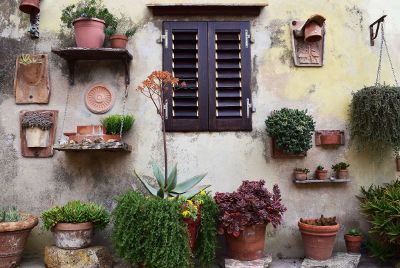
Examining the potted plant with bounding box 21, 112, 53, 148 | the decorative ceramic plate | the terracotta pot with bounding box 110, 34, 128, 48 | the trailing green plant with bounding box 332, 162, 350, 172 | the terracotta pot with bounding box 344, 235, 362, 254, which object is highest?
the terracotta pot with bounding box 110, 34, 128, 48

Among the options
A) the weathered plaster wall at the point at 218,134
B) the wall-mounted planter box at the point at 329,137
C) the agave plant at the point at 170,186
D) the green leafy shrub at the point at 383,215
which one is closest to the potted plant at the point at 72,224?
the weathered plaster wall at the point at 218,134

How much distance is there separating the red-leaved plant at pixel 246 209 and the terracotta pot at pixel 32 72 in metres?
2.74

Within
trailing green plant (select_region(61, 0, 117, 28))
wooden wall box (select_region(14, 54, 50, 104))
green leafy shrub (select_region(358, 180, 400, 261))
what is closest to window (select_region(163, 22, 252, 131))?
trailing green plant (select_region(61, 0, 117, 28))

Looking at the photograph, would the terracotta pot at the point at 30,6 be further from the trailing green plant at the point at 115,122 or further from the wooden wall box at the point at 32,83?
the trailing green plant at the point at 115,122

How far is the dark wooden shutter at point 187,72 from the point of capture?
5.50 m

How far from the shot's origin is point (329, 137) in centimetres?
554

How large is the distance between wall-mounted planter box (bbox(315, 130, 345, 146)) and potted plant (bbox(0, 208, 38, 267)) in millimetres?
3590

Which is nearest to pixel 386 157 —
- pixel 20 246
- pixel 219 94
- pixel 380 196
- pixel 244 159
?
pixel 380 196

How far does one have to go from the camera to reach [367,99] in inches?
209

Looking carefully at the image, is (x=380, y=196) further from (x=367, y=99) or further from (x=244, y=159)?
(x=244, y=159)

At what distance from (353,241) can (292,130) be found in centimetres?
156

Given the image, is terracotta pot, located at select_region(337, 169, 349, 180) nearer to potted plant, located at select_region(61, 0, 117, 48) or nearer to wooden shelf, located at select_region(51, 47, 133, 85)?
wooden shelf, located at select_region(51, 47, 133, 85)

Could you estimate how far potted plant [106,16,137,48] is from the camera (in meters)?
5.39

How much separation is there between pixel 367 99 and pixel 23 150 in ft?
14.1
